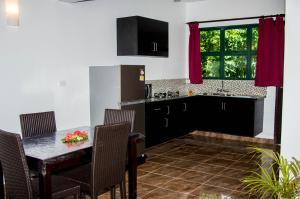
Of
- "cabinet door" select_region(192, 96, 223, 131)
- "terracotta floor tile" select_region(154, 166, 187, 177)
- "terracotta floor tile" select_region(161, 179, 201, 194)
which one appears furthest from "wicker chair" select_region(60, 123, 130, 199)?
"cabinet door" select_region(192, 96, 223, 131)

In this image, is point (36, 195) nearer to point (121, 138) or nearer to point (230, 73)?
point (121, 138)

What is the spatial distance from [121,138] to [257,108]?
4.25 metres

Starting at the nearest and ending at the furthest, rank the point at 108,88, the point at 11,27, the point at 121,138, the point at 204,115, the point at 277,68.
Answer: the point at 121,138
the point at 11,27
the point at 108,88
the point at 277,68
the point at 204,115

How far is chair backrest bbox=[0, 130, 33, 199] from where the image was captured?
2.37m

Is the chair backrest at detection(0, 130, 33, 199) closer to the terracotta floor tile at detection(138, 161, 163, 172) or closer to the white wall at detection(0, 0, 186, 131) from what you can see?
the white wall at detection(0, 0, 186, 131)

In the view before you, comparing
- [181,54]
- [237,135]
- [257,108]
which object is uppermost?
[181,54]

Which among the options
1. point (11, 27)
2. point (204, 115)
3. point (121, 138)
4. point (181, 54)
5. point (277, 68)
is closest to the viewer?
point (121, 138)

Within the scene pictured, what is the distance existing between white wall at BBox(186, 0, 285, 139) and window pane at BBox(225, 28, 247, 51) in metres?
0.20

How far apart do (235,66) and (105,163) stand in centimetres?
517

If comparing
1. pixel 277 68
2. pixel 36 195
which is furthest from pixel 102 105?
pixel 277 68

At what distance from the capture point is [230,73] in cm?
721

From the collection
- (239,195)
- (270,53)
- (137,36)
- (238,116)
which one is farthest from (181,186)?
(270,53)

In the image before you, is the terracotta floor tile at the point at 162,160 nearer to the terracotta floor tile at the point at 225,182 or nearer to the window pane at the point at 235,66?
the terracotta floor tile at the point at 225,182

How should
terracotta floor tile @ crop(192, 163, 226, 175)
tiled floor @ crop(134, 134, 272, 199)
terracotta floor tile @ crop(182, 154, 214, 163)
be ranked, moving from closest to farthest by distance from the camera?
tiled floor @ crop(134, 134, 272, 199) < terracotta floor tile @ crop(192, 163, 226, 175) < terracotta floor tile @ crop(182, 154, 214, 163)
